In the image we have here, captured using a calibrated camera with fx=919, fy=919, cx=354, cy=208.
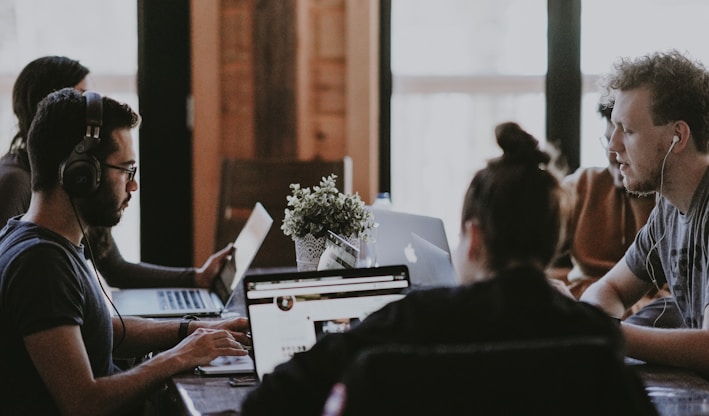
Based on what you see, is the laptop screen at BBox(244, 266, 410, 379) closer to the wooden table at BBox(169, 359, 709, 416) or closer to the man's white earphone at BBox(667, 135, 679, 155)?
the wooden table at BBox(169, 359, 709, 416)

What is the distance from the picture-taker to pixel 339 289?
1.65 m

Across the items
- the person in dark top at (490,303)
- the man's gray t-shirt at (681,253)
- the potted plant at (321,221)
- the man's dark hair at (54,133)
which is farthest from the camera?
the potted plant at (321,221)

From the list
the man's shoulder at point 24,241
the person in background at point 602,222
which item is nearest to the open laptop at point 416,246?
the man's shoulder at point 24,241

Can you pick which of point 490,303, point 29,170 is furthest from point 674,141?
point 29,170

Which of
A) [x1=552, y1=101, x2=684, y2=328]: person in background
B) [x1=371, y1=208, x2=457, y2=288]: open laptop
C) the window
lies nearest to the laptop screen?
[x1=371, y1=208, x2=457, y2=288]: open laptop

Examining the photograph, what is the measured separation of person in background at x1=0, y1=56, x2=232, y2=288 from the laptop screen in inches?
41.1

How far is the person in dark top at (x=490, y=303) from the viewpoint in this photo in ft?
3.69

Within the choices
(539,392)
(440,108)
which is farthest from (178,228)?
(539,392)

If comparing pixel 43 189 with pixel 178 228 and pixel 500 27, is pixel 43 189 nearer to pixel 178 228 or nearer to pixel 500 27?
pixel 178 228

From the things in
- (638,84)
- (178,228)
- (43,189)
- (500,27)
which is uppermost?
(500,27)

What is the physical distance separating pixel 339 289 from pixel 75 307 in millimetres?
459

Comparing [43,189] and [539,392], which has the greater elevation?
[43,189]

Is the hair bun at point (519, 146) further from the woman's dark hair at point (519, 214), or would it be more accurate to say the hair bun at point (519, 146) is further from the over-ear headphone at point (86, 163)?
the over-ear headphone at point (86, 163)

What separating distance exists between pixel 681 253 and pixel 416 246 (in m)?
0.59
